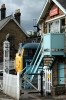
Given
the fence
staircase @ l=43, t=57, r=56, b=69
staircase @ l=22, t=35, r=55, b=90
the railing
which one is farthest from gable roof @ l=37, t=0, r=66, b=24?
the fence

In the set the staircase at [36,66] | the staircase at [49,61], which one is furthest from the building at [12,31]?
the staircase at [49,61]

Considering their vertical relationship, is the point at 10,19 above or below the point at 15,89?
above

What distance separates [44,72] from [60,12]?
12.6 ft

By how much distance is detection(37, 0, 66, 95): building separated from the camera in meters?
15.9

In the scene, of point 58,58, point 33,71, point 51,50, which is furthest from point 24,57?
point 51,50

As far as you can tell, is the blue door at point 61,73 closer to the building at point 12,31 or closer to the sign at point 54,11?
the sign at point 54,11

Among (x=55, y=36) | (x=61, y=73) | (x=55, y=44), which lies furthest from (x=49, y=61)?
(x=55, y=36)

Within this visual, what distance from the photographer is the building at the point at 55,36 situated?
15.9 metres

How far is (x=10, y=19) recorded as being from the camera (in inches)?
1752

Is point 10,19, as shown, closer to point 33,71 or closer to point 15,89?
point 33,71

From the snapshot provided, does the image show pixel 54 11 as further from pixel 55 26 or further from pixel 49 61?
pixel 49 61

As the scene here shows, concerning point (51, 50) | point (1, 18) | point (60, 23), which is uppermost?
point (1, 18)

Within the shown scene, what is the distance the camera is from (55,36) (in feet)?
52.2

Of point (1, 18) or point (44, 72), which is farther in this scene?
point (1, 18)
